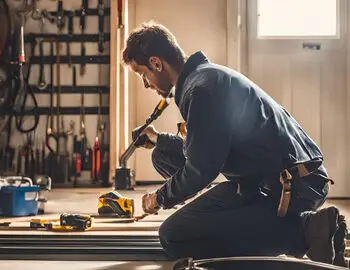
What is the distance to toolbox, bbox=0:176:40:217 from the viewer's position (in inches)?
142

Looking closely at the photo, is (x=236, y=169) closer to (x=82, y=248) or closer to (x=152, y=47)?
(x=152, y=47)

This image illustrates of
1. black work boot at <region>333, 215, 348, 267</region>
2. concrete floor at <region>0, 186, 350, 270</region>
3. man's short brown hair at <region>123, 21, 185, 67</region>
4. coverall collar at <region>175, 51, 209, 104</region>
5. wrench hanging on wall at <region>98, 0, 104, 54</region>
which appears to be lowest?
concrete floor at <region>0, 186, 350, 270</region>

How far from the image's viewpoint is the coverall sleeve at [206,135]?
6.57ft

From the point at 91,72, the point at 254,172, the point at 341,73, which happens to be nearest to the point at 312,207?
the point at 254,172

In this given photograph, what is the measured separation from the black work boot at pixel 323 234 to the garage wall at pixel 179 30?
12.3ft

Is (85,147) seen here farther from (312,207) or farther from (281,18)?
(312,207)

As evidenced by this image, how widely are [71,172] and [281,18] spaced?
2.37 metres

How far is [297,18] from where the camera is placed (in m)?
5.54

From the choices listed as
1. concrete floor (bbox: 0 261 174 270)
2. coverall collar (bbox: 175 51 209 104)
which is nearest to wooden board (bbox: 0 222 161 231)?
concrete floor (bbox: 0 261 174 270)

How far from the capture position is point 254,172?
7.09 ft

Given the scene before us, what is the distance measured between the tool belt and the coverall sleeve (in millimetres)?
229

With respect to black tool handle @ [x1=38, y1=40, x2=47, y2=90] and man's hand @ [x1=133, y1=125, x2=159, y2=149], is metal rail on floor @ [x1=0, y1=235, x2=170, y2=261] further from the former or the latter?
black tool handle @ [x1=38, y1=40, x2=47, y2=90]

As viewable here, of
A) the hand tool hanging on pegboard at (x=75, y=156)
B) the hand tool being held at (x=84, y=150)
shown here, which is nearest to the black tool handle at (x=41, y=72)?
the hand tool hanging on pegboard at (x=75, y=156)

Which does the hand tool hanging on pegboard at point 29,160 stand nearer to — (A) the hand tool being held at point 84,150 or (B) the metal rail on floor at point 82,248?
(A) the hand tool being held at point 84,150
